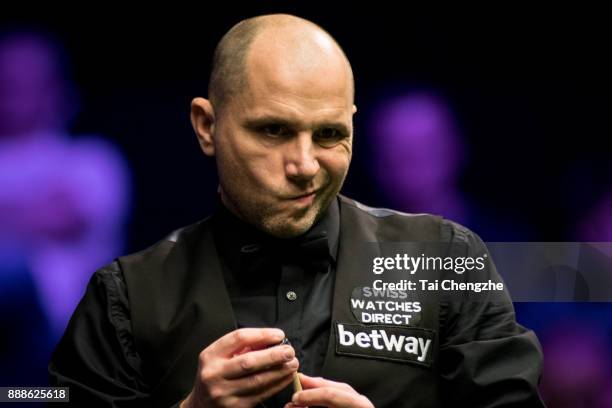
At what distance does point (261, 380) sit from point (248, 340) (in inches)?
2.8

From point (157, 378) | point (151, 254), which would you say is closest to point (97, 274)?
point (151, 254)

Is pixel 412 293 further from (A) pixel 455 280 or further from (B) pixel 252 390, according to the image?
(B) pixel 252 390

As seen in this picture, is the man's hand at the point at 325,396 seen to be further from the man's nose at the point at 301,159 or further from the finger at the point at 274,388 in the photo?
the man's nose at the point at 301,159

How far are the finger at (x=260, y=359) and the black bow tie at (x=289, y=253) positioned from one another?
1.11ft

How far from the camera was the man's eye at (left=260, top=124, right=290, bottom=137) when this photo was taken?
1830 millimetres

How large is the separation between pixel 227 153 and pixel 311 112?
0.19m

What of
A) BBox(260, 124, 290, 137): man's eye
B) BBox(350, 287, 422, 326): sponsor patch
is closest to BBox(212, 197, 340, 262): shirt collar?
BBox(350, 287, 422, 326): sponsor patch

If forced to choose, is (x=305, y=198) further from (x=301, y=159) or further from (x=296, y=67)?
(x=296, y=67)

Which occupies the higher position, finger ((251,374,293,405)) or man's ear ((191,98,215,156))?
man's ear ((191,98,215,156))

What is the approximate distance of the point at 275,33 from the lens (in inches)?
73.7

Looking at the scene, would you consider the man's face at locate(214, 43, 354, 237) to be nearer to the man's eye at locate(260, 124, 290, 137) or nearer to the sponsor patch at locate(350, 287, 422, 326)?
the man's eye at locate(260, 124, 290, 137)

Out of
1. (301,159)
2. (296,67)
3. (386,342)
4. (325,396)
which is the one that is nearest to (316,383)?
(325,396)

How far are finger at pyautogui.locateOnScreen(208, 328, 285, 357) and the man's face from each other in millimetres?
301

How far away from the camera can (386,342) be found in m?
1.91
